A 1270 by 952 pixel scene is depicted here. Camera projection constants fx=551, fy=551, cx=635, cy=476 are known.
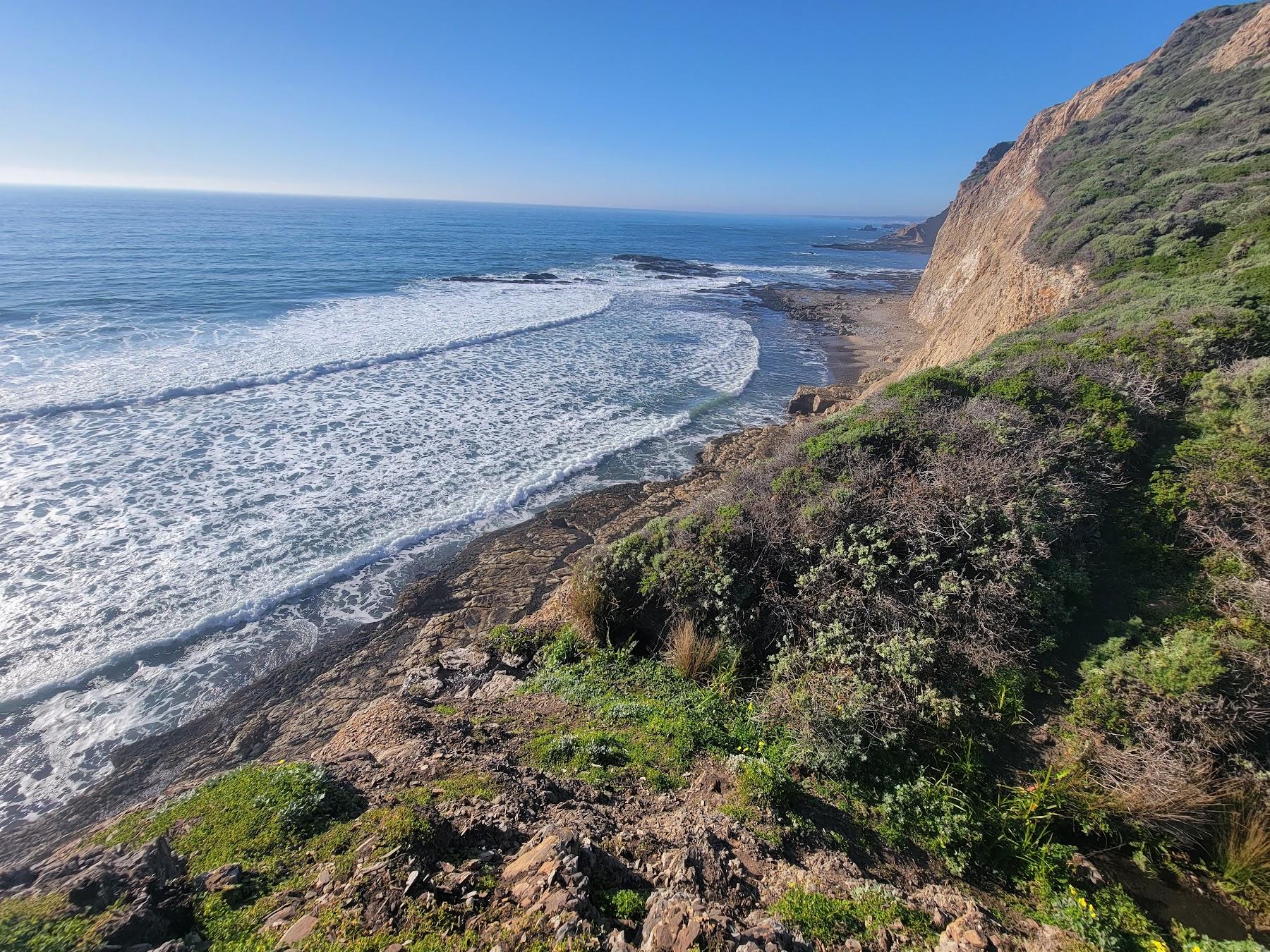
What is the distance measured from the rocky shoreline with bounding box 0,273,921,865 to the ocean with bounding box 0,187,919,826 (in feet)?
1.22

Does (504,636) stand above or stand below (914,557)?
below

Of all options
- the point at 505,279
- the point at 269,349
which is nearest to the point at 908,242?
the point at 505,279

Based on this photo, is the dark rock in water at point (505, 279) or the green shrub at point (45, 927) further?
the dark rock in water at point (505, 279)

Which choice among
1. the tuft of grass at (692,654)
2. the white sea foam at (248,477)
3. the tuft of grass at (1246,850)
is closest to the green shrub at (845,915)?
the tuft of grass at (1246,850)

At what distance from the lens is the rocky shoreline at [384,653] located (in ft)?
21.5

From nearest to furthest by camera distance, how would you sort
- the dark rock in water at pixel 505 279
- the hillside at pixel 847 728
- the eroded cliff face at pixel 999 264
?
the hillside at pixel 847 728 < the eroded cliff face at pixel 999 264 < the dark rock in water at pixel 505 279

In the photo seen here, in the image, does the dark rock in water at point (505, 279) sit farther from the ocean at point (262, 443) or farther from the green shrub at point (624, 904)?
the green shrub at point (624, 904)

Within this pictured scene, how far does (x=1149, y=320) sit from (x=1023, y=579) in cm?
774

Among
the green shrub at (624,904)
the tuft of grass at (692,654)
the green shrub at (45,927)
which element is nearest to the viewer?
the green shrub at (45,927)

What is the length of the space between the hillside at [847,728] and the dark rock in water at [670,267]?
47202 mm

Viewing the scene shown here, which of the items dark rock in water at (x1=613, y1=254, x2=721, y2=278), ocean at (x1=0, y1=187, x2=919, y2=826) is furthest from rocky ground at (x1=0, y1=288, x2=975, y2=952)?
dark rock in water at (x1=613, y1=254, x2=721, y2=278)

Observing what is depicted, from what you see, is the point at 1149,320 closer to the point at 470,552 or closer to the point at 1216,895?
the point at 1216,895

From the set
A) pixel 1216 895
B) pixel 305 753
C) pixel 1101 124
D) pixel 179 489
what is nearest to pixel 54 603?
pixel 179 489

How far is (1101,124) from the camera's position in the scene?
25.9 meters
